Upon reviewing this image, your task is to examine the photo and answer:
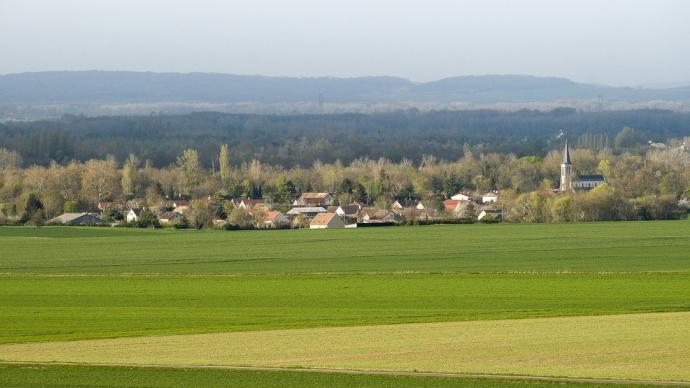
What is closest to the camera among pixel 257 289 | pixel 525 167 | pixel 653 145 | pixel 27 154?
pixel 257 289

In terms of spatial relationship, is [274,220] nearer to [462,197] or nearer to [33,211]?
[33,211]

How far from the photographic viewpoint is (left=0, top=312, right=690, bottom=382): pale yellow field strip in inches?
910

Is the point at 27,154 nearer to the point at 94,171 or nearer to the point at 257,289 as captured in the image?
the point at 94,171

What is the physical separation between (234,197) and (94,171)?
461 inches

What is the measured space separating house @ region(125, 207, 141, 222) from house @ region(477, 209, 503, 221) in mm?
21935

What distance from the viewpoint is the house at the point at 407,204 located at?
334ft

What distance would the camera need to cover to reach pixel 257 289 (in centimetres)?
4009

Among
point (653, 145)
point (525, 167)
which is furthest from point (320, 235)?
point (653, 145)

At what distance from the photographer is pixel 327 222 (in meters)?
84.4

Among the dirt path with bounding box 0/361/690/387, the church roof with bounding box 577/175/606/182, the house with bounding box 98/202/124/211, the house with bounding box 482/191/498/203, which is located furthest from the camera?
the church roof with bounding box 577/175/606/182

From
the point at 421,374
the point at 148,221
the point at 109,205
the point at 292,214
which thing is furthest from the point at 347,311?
the point at 109,205

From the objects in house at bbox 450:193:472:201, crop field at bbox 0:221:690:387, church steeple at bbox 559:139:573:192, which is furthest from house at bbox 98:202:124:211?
church steeple at bbox 559:139:573:192

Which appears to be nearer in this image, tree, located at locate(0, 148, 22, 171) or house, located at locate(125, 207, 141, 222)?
house, located at locate(125, 207, 141, 222)

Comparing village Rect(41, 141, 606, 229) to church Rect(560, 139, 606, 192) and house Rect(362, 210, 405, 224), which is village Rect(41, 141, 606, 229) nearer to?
house Rect(362, 210, 405, 224)
